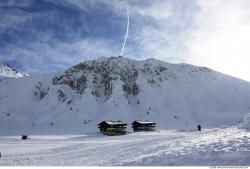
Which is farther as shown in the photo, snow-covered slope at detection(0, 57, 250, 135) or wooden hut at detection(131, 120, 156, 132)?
snow-covered slope at detection(0, 57, 250, 135)

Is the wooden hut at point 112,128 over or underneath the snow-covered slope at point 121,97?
underneath

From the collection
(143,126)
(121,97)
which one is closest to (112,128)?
(143,126)

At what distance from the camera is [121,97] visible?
8919cm

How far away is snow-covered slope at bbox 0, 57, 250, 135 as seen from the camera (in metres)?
79.4

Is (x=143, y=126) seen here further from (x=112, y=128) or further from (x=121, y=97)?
(x=121, y=97)

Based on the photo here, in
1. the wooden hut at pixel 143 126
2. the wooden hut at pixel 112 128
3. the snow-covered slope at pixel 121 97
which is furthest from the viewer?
the snow-covered slope at pixel 121 97

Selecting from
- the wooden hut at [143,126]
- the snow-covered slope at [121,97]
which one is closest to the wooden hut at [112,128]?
the wooden hut at [143,126]

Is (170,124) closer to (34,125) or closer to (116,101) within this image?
(116,101)

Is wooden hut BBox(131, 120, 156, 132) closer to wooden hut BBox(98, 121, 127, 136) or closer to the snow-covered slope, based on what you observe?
wooden hut BBox(98, 121, 127, 136)

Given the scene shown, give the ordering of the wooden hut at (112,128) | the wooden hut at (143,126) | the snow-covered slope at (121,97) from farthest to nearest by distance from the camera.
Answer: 1. the snow-covered slope at (121,97)
2. the wooden hut at (143,126)
3. the wooden hut at (112,128)

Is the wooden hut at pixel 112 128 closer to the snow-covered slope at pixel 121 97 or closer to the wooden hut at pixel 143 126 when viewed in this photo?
the wooden hut at pixel 143 126

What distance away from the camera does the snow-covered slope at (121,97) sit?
260 ft

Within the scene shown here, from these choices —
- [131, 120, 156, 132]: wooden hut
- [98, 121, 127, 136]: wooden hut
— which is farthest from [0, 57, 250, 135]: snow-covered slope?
[98, 121, 127, 136]: wooden hut

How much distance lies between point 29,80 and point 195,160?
317 ft
